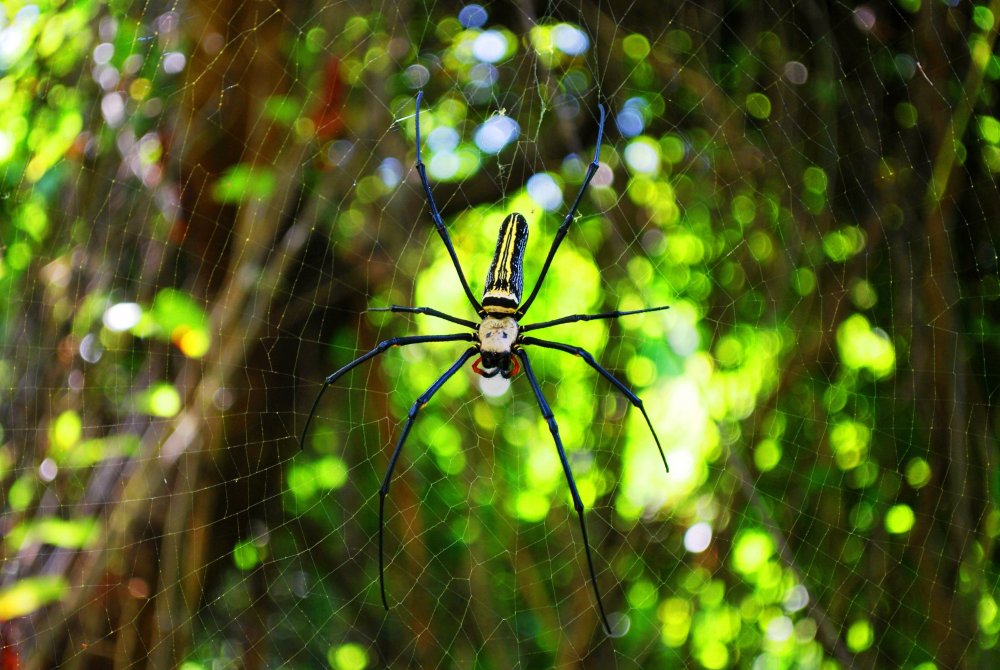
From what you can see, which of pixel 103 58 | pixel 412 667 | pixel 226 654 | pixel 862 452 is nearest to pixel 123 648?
pixel 226 654

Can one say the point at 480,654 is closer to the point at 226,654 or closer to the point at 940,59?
the point at 226,654

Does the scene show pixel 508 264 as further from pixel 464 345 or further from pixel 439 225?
pixel 464 345

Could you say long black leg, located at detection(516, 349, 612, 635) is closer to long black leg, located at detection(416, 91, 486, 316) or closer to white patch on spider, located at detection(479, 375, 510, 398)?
long black leg, located at detection(416, 91, 486, 316)

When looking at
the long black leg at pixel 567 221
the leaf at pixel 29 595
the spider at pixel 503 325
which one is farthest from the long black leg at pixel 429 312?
the leaf at pixel 29 595

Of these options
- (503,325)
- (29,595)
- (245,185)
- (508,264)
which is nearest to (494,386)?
(503,325)

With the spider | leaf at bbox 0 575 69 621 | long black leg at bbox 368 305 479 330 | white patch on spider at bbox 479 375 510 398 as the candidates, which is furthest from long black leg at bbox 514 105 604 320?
leaf at bbox 0 575 69 621
